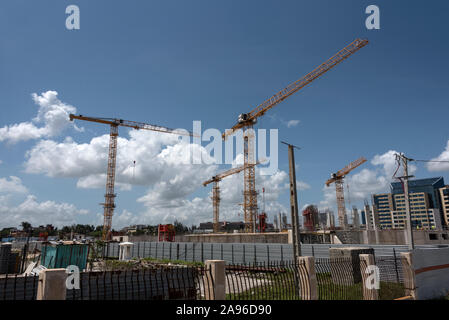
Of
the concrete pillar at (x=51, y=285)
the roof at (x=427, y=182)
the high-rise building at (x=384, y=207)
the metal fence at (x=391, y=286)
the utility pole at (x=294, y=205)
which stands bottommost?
the metal fence at (x=391, y=286)

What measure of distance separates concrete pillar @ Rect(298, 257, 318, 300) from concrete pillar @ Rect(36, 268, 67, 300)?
6.52 metres

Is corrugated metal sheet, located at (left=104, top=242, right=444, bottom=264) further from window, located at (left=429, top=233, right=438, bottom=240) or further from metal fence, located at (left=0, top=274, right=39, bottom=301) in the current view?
window, located at (left=429, top=233, right=438, bottom=240)

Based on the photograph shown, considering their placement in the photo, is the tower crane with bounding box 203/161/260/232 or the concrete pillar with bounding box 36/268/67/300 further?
the tower crane with bounding box 203/161/260/232

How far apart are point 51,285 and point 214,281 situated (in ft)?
11.3

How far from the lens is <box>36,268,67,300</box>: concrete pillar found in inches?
208

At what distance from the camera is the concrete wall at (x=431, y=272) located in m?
12.6

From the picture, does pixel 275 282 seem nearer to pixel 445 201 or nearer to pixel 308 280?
pixel 308 280

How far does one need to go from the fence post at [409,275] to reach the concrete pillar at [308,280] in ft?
17.2

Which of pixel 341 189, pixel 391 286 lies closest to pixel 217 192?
pixel 341 189

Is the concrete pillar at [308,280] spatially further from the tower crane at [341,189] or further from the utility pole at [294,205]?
the tower crane at [341,189]

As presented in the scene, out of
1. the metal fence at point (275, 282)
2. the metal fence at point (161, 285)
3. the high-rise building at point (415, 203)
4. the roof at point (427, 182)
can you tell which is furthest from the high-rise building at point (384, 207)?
the metal fence at point (161, 285)


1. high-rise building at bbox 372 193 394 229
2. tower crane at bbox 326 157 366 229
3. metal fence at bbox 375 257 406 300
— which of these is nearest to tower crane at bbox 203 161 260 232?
tower crane at bbox 326 157 366 229
